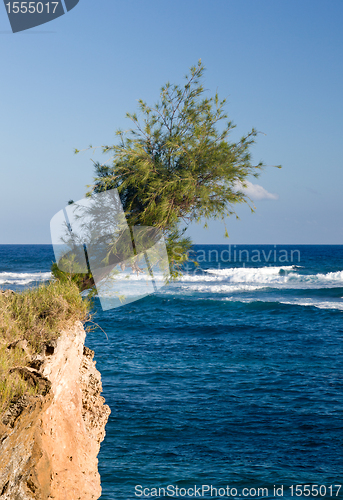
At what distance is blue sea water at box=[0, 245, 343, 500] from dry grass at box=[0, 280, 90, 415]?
31.0 inches

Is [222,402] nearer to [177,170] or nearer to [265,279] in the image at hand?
[177,170]

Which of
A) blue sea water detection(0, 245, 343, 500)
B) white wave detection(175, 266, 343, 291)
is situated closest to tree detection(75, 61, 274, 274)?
blue sea water detection(0, 245, 343, 500)

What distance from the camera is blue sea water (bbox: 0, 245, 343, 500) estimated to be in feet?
31.6

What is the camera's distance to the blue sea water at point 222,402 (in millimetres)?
9617

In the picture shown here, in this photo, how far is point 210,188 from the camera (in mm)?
6102

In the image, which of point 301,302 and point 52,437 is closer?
point 52,437

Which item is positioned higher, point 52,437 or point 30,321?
point 30,321

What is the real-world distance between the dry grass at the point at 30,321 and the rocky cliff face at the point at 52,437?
13 cm

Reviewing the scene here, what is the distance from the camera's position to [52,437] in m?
4.51

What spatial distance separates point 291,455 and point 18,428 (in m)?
9.11

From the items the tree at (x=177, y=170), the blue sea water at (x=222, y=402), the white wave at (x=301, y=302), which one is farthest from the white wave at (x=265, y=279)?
the tree at (x=177, y=170)

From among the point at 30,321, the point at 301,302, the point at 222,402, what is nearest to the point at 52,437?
the point at 30,321

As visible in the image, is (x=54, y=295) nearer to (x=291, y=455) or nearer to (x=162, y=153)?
(x=162, y=153)

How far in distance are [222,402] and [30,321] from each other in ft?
34.0
